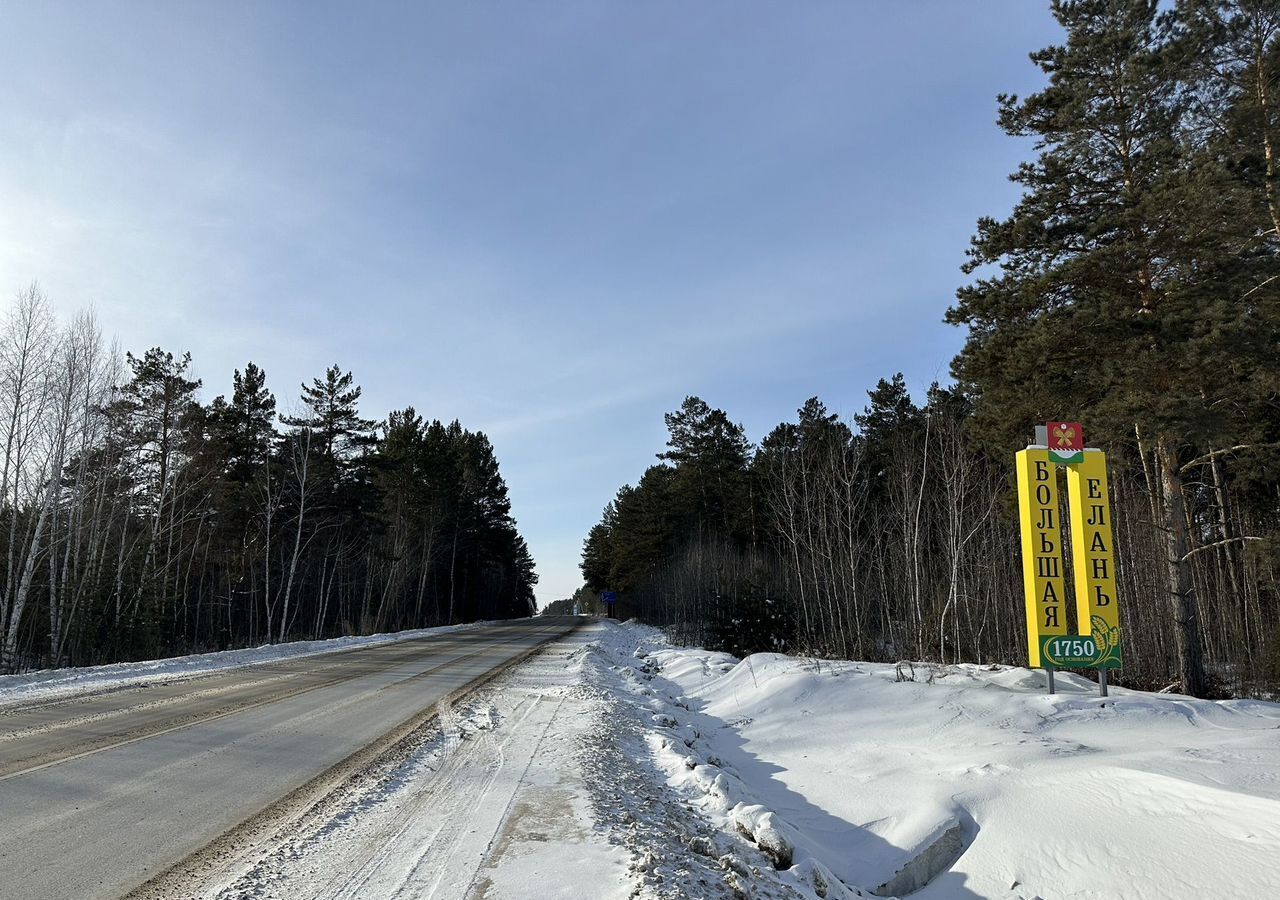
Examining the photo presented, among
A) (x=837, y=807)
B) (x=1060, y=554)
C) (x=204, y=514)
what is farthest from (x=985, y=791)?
(x=204, y=514)

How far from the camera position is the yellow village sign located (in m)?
9.93

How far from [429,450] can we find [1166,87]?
131 feet

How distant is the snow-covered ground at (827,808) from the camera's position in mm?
4227

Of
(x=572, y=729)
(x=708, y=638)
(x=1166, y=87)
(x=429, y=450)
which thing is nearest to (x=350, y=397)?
(x=429, y=450)

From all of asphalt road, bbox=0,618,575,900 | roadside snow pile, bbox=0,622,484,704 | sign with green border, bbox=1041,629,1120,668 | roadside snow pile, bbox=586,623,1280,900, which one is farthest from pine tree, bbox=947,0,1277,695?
roadside snow pile, bbox=0,622,484,704

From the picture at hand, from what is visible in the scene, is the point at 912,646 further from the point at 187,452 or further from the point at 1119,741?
the point at 187,452

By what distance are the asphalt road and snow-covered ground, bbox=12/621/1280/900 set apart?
2.22 feet

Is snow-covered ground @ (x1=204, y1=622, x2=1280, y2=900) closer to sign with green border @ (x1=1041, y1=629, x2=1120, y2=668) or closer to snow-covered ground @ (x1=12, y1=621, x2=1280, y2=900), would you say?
snow-covered ground @ (x1=12, y1=621, x2=1280, y2=900)

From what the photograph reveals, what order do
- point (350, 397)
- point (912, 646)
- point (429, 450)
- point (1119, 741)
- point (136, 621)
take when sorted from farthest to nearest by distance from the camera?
point (429, 450) → point (350, 397) → point (136, 621) → point (912, 646) → point (1119, 741)

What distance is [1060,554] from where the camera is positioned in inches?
407

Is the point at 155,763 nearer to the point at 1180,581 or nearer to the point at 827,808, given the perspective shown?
the point at 827,808

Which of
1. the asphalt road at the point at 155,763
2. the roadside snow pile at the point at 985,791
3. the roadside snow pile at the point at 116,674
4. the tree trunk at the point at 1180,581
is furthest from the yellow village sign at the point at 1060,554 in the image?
the roadside snow pile at the point at 116,674

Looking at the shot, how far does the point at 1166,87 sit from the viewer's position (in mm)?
12805

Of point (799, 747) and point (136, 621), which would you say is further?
point (136, 621)
